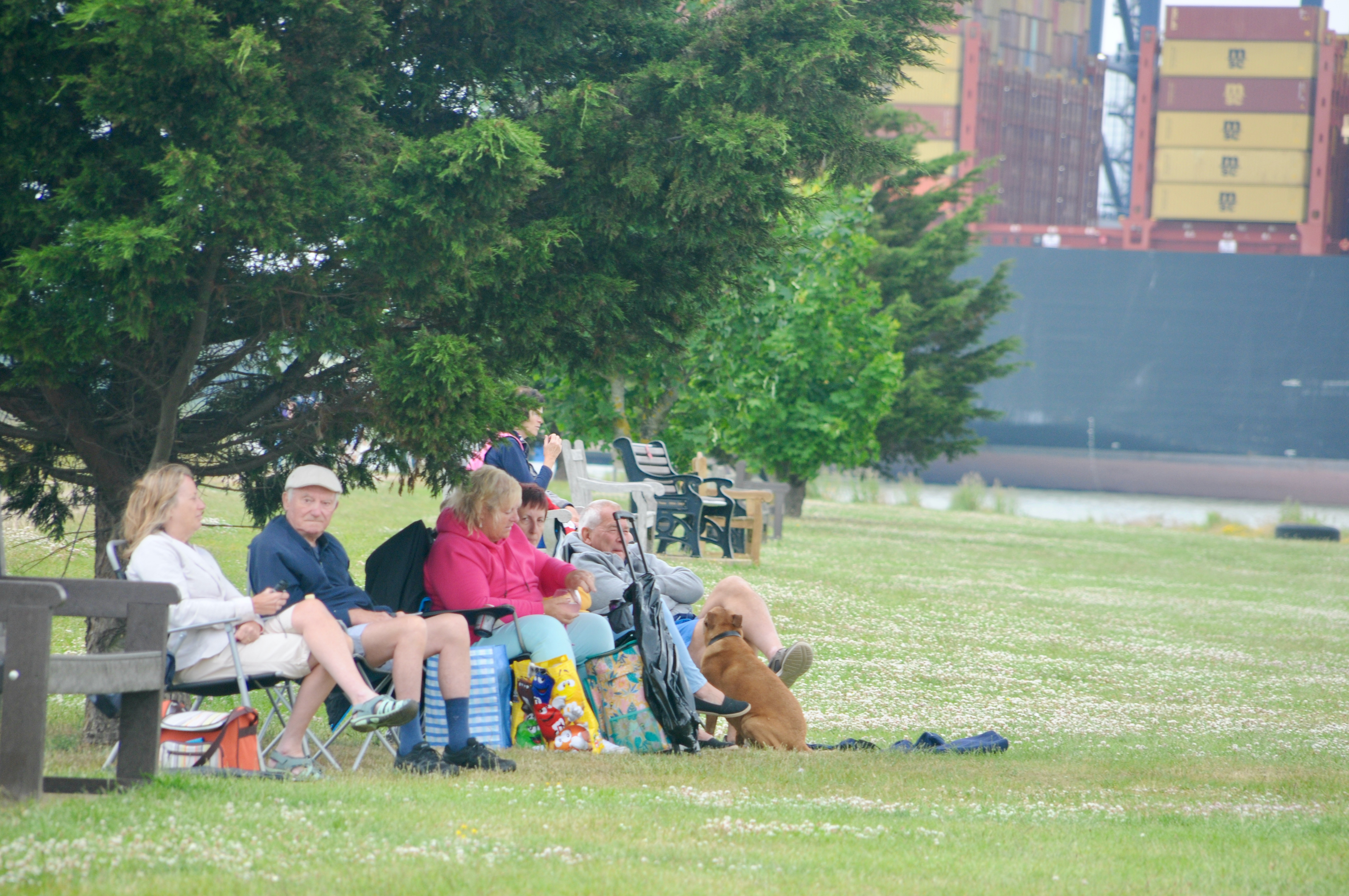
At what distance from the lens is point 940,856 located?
11.5 feet

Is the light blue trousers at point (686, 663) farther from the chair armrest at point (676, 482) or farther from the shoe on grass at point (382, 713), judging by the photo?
the chair armrest at point (676, 482)

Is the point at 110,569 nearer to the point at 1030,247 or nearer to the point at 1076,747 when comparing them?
the point at 1076,747

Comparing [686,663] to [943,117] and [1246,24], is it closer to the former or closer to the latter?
[943,117]

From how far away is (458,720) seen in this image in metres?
4.52

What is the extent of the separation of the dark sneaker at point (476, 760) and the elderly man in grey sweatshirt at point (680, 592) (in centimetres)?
126

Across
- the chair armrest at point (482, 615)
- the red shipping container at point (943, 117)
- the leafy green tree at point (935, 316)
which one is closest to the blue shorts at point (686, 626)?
the chair armrest at point (482, 615)

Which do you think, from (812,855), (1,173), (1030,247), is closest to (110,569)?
(1,173)

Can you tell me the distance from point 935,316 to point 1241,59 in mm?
30465

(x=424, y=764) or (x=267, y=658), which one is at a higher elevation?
(x=267, y=658)

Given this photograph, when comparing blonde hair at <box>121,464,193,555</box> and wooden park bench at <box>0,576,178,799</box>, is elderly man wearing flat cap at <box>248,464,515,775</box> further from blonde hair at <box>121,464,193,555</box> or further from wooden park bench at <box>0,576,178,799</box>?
wooden park bench at <box>0,576,178,799</box>

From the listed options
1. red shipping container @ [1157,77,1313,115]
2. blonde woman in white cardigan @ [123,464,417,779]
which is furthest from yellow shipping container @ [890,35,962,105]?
blonde woman in white cardigan @ [123,464,417,779]

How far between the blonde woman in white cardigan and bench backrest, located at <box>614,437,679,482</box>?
8.96 metres

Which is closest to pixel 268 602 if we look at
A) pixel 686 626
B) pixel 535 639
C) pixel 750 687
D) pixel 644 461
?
pixel 535 639

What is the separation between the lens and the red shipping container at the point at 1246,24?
178ft
